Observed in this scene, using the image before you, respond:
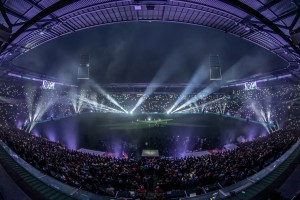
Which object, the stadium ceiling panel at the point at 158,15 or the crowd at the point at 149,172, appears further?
the crowd at the point at 149,172

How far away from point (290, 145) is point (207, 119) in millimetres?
34609

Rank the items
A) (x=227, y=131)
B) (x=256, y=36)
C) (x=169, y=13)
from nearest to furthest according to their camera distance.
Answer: (x=169, y=13) → (x=256, y=36) → (x=227, y=131)

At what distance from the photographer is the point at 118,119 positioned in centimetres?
4916

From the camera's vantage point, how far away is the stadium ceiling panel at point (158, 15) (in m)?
9.22

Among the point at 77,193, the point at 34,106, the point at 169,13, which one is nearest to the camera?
the point at 77,193

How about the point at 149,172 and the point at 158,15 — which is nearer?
the point at 158,15

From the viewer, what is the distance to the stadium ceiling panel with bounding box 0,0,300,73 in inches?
363

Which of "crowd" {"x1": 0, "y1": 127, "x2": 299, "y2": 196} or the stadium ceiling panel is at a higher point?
the stadium ceiling panel

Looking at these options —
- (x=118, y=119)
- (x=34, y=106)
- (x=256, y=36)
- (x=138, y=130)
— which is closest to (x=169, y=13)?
(x=256, y=36)

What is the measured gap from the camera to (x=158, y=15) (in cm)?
1243

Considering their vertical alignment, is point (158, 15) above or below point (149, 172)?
above

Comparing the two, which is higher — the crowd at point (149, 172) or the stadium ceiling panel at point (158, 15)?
the stadium ceiling panel at point (158, 15)

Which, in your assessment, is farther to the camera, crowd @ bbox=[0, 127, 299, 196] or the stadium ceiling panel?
crowd @ bbox=[0, 127, 299, 196]

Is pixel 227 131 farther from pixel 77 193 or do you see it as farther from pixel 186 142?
pixel 77 193
